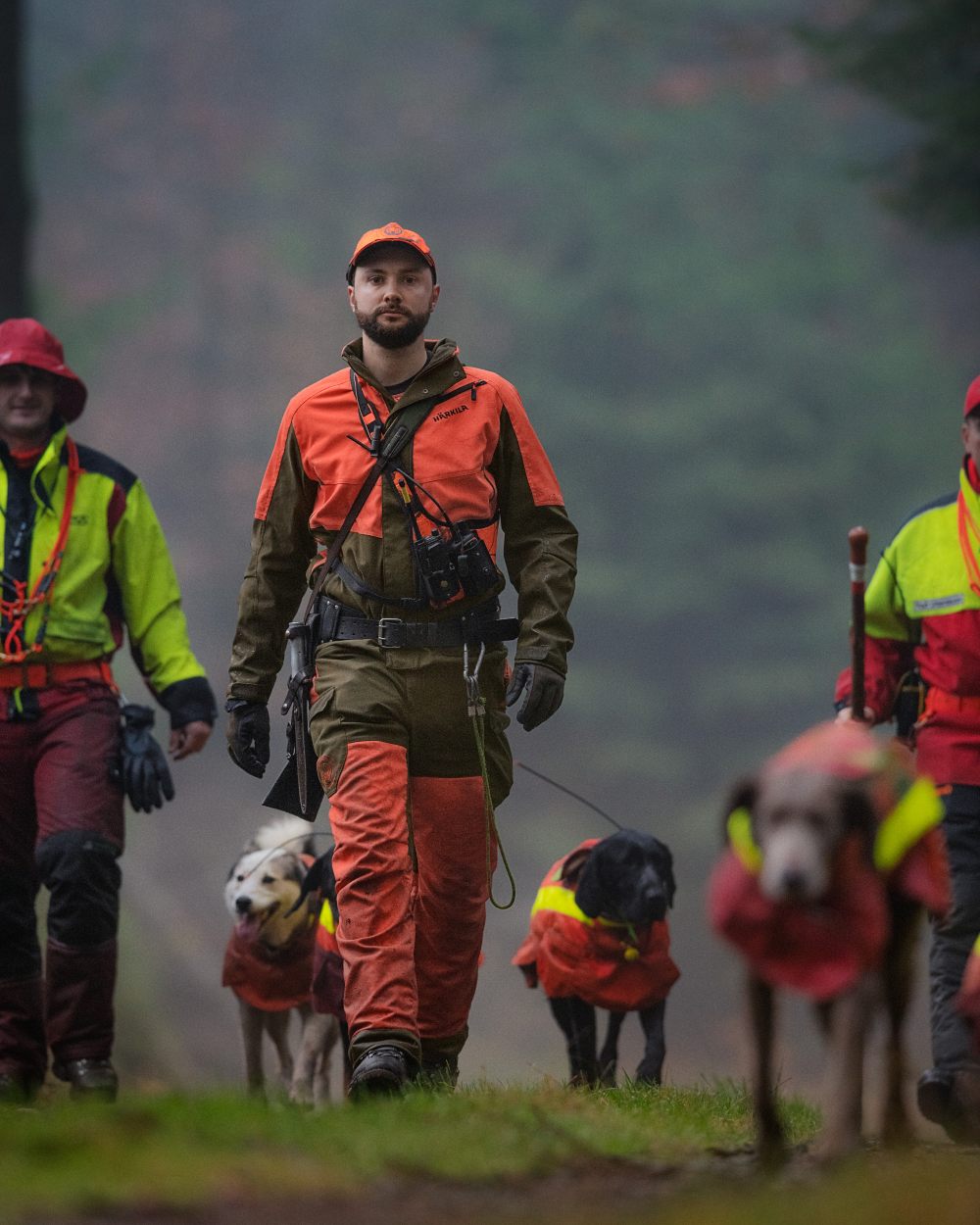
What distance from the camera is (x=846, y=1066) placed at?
3934 mm

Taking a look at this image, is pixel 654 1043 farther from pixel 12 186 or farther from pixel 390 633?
pixel 12 186

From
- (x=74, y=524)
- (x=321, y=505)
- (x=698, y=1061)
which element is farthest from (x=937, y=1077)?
(x=698, y=1061)

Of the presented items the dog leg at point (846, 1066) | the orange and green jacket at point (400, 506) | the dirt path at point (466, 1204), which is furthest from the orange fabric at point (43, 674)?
the dog leg at point (846, 1066)

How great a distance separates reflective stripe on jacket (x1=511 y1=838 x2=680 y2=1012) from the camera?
8.05 meters

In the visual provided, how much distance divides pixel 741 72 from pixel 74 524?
42.5ft

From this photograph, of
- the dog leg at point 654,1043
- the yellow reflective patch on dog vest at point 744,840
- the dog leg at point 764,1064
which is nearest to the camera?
the yellow reflective patch on dog vest at point 744,840

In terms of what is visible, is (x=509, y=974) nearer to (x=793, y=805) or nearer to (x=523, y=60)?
(x=523, y=60)

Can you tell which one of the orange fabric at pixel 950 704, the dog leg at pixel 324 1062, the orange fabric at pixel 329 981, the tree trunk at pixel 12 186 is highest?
the tree trunk at pixel 12 186

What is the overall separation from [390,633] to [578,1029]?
2.79 meters

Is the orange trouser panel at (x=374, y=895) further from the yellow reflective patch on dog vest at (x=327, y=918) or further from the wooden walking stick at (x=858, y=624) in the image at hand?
the yellow reflective patch on dog vest at (x=327, y=918)

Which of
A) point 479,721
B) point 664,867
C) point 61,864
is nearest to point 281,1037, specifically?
point 664,867

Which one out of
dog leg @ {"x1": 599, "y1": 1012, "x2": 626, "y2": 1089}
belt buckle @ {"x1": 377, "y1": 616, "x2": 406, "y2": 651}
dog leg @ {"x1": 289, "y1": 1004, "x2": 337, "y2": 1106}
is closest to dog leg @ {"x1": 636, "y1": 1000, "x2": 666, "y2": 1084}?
dog leg @ {"x1": 599, "y1": 1012, "x2": 626, "y2": 1089}

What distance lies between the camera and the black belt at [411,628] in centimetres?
605

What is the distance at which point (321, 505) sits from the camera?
6191mm
